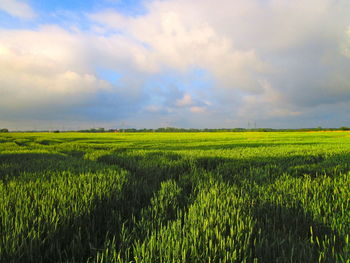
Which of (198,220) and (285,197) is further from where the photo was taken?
(285,197)

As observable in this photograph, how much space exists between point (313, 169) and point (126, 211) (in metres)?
7.28

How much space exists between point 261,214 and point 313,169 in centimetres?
554

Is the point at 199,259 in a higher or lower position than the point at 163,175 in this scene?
higher

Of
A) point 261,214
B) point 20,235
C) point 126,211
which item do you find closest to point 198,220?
point 261,214

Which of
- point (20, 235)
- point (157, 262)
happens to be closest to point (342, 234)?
point (157, 262)

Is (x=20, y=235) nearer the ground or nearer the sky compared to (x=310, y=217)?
nearer the sky

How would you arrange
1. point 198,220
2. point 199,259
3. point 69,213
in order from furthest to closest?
1. point 69,213
2. point 198,220
3. point 199,259

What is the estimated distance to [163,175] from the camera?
6555 millimetres

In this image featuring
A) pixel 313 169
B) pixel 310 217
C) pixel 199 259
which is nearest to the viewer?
pixel 199 259

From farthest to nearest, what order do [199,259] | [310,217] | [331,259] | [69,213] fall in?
[310,217], [69,213], [331,259], [199,259]

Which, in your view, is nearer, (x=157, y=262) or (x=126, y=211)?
(x=157, y=262)

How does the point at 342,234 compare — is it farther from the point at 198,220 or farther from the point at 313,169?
the point at 313,169

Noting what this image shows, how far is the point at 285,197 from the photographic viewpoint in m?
3.61

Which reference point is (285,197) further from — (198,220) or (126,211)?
(126,211)
